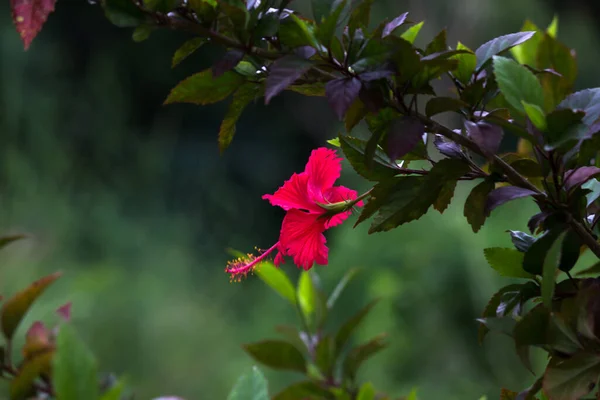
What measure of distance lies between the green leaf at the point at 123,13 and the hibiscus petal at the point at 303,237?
Answer: 133 mm

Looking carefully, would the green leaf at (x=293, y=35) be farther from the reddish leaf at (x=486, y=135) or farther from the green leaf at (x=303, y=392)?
the green leaf at (x=303, y=392)

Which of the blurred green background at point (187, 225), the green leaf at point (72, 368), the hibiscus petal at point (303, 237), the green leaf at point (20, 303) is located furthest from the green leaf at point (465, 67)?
the blurred green background at point (187, 225)

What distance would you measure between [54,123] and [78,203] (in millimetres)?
338

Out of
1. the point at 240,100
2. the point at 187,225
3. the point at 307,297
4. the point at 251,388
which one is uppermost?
the point at 240,100

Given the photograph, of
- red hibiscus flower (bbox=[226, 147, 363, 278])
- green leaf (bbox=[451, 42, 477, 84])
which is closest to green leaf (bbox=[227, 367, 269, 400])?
red hibiscus flower (bbox=[226, 147, 363, 278])

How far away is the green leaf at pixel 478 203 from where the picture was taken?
1.06 ft

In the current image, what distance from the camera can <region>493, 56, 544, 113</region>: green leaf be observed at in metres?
0.29

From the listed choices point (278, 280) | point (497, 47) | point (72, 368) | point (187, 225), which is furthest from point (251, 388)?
point (187, 225)

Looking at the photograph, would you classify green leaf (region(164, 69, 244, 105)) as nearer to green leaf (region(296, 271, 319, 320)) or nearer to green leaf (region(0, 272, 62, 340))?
green leaf (region(0, 272, 62, 340))

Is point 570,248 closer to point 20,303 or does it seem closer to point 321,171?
point 321,171

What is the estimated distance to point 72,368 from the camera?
23cm

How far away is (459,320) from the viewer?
146 cm

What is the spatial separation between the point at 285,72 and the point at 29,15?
5.6 inches

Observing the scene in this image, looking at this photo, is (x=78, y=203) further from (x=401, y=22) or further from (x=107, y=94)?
(x=401, y=22)
